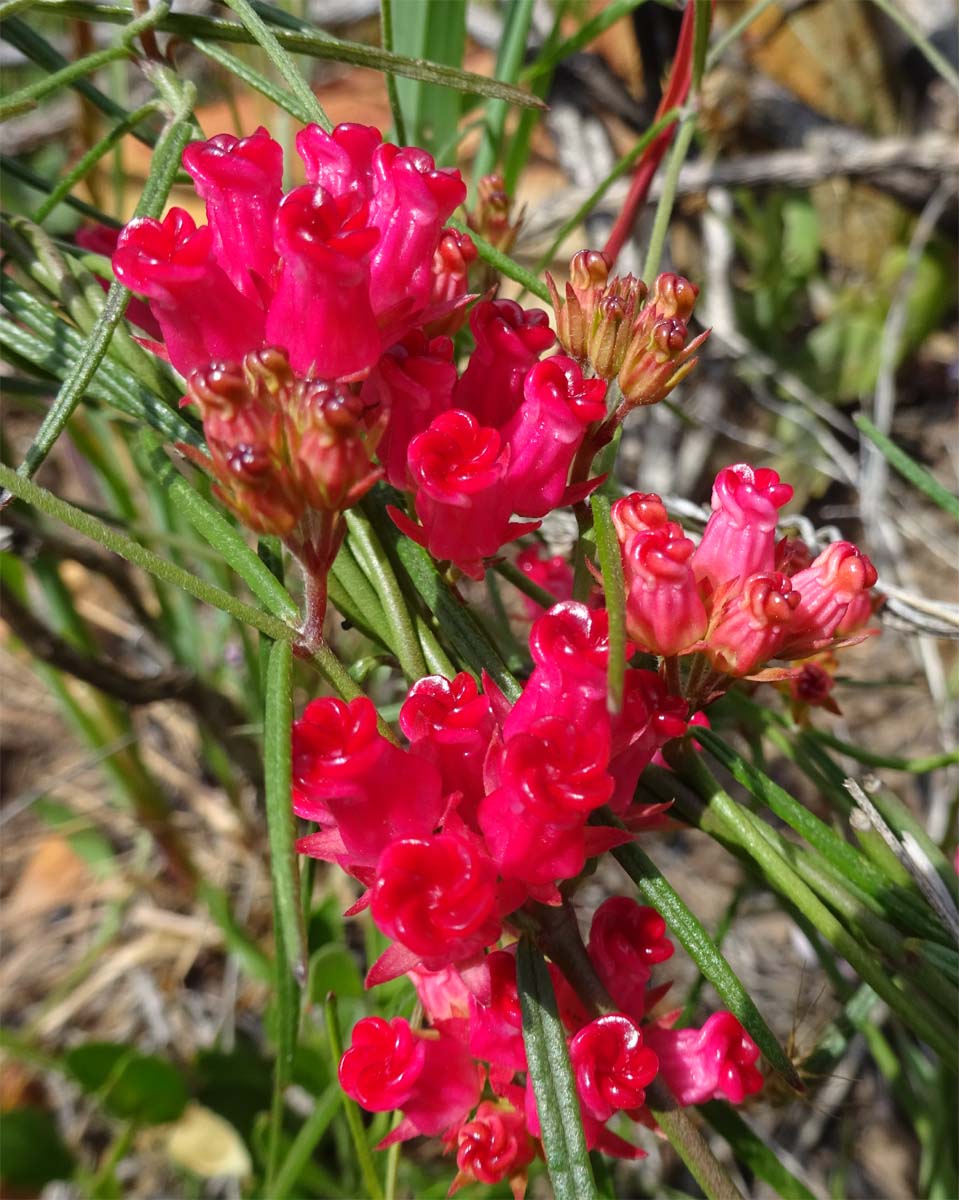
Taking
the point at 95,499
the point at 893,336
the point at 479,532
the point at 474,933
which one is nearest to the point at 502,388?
the point at 479,532

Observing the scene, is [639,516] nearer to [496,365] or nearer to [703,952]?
[496,365]

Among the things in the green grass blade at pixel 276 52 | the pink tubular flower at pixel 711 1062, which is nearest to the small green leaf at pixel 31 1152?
the pink tubular flower at pixel 711 1062

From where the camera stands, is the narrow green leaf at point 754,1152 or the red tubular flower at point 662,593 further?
the narrow green leaf at point 754,1152

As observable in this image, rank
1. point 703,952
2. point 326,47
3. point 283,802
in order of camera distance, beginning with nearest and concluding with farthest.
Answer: point 283,802 < point 703,952 < point 326,47

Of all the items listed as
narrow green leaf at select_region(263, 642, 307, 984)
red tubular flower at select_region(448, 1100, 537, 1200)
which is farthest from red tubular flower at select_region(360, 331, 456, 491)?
red tubular flower at select_region(448, 1100, 537, 1200)

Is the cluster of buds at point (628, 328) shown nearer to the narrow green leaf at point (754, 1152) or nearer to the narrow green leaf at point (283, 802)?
the narrow green leaf at point (283, 802)

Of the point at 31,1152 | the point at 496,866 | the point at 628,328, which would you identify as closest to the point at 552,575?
the point at 628,328

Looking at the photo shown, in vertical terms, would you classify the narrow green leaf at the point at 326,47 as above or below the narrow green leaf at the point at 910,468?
above
